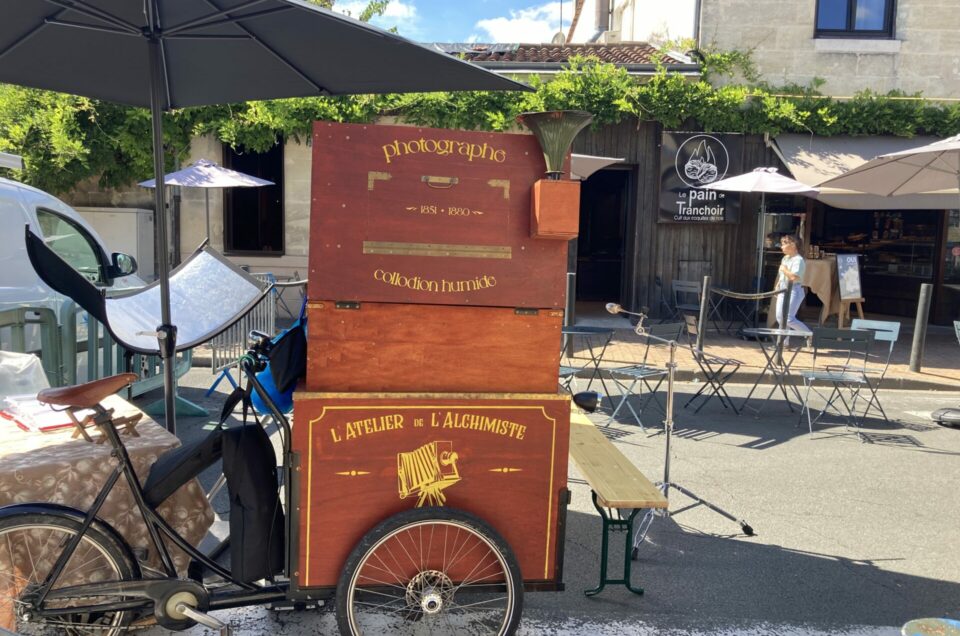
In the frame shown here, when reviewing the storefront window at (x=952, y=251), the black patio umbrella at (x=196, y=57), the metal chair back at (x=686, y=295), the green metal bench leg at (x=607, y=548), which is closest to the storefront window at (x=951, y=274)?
the storefront window at (x=952, y=251)

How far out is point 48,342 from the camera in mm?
5137

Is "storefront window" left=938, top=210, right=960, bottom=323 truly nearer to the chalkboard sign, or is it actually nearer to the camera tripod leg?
the chalkboard sign

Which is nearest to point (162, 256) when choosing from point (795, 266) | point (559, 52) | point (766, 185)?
point (795, 266)

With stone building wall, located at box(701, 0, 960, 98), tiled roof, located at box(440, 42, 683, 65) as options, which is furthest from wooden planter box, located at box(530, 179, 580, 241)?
stone building wall, located at box(701, 0, 960, 98)

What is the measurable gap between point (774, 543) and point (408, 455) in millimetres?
2655

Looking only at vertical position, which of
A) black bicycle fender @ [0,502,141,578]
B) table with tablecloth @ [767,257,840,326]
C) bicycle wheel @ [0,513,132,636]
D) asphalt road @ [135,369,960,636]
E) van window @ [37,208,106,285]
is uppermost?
van window @ [37,208,106,285]

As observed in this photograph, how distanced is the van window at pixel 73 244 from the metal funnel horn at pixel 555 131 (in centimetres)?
515

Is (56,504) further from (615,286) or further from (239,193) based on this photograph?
(615,286)

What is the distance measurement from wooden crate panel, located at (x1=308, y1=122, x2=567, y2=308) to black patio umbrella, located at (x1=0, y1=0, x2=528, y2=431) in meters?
0.79

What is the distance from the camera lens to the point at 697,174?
12594 millimetres

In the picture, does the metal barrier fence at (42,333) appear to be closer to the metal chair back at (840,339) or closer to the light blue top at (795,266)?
the metal chair back at (840,339)

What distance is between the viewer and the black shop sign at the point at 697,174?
1255 cm

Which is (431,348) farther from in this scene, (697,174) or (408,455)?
(697,174)

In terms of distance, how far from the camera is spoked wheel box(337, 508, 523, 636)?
107 inches
